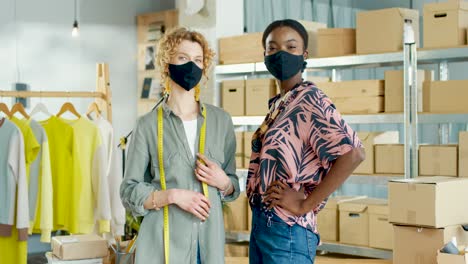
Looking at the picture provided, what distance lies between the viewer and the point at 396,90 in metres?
4.77

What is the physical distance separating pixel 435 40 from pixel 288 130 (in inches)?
101

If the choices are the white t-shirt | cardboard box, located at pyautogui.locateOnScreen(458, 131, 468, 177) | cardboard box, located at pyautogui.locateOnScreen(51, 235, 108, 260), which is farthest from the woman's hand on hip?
cardboard box, located at pyautogui.locateOnScreen(458, 131, 468, 177)

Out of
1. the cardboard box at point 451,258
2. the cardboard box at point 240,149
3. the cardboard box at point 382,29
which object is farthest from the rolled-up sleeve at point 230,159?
the cardboard box at point 240,149

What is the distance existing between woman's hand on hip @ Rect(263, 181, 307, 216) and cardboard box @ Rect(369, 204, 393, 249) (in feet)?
8.20

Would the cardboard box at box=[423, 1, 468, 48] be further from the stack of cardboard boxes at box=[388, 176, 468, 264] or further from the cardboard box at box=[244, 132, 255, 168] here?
the cardboard box at box=[244, 132, 255, 168]

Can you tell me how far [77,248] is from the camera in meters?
4.02

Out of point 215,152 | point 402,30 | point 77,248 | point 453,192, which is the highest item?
point 402,30

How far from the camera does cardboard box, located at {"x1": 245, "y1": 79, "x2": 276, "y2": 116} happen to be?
5391mm

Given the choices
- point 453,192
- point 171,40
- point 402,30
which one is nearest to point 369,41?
point 402,30

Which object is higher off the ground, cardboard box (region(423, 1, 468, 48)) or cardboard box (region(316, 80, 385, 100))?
cardboard box (region(423, 1, 468, 48))

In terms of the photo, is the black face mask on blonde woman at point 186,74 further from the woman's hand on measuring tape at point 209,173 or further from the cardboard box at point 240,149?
the cardboard box at point 240,149

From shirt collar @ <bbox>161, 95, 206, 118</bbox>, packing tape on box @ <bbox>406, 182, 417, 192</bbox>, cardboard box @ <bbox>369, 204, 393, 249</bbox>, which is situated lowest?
cardboard box @ <bbox>369, 204, 393, 249</bbox>

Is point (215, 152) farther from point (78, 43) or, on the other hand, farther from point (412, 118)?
point (78, 43)

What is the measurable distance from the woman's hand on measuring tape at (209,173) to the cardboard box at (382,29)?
2681 mm
